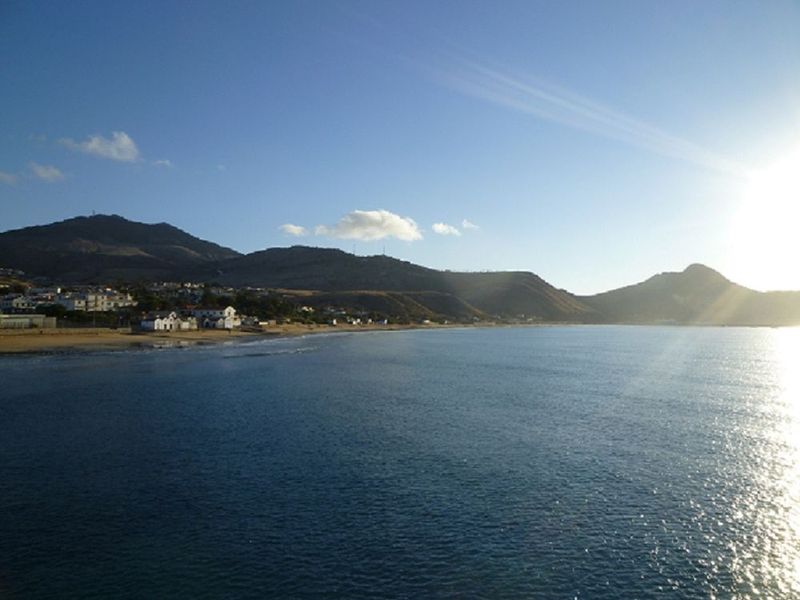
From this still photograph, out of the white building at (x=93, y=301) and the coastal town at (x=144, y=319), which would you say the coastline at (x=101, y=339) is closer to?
the coastal town at (x=144, y=319)

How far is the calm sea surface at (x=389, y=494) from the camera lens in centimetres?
1527

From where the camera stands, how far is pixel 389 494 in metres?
21.3

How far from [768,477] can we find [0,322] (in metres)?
99.0

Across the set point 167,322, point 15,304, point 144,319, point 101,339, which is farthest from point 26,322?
point 15,304

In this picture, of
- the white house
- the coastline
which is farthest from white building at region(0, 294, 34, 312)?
the white house

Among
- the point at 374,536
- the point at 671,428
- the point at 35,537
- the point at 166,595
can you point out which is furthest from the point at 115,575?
the point at 671,428

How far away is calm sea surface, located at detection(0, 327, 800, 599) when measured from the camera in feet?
50.1

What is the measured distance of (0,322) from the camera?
89.1 meters

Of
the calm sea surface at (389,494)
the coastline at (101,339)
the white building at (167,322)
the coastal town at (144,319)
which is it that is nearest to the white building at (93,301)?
the coastal town at (144,319)

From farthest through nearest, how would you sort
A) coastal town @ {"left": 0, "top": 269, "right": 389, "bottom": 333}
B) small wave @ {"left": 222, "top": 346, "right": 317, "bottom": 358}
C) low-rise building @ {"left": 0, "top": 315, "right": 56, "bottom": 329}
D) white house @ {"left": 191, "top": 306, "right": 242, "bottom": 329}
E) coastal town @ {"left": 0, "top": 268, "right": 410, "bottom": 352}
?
white house @ {"left": 191, "top": 306, "right": 242, "bottom": 329}, coastal town @ {"left": 0, "top": 269, "right": 389, "bottom": 333}, low-rise building @ {"left": 0, "top": 315, "right": 56, "bottom": 329}, coastal town @ {"left": 0, "top": 268, "right": 410, "bottom": 352}, small wave @ {"left": 222, "top": 346, "right": 317, "bottom": 358}

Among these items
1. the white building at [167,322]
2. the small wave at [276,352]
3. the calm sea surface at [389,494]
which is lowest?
the calm sea surface at [389,494]

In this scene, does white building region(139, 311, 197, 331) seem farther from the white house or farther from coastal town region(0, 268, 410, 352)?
the white house

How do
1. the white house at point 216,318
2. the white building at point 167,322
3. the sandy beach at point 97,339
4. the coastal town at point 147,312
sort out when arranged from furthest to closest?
the white house at point 216,318 < the white building at point 167,322 < the coastal town at point 147,312 < the sandy beach at point 97,339

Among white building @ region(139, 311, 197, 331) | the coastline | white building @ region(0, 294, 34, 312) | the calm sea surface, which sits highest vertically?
white building @ region(0, 294, 34, 312)
